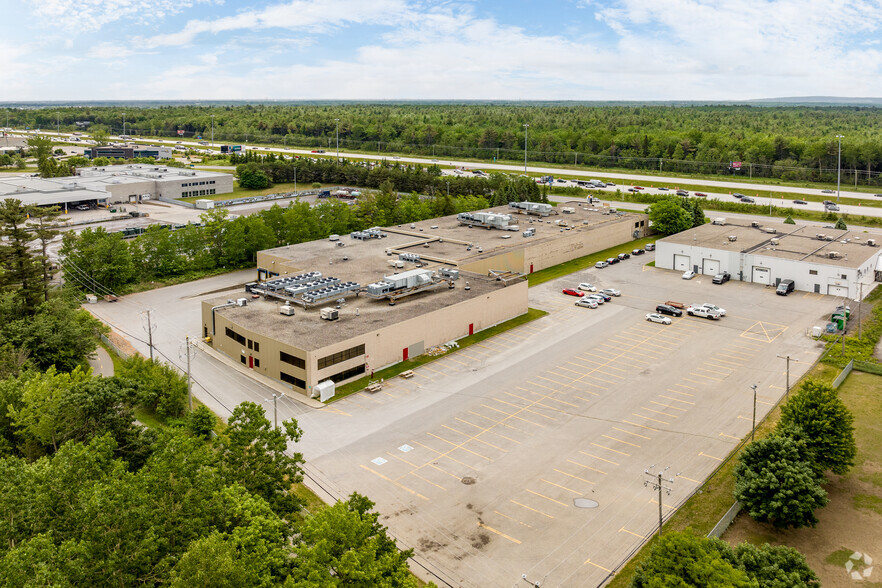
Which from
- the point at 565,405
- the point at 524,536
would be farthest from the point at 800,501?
the point at 565,405

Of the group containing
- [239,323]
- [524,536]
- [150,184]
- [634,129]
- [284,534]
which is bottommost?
[524,536]

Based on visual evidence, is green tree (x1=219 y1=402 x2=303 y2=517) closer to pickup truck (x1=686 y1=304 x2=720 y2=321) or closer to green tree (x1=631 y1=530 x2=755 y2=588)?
green tree (x1=631 y1=530 x2=755 y2=588)

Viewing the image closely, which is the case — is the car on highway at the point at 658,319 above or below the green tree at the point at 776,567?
above

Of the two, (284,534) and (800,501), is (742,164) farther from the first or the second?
(284,534)

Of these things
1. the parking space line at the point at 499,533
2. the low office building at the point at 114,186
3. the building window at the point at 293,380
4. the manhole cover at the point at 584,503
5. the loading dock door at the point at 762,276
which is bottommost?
the parking space line at the point at 499,533

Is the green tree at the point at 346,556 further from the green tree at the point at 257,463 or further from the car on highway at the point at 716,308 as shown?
the car on highway at the point at 716,308

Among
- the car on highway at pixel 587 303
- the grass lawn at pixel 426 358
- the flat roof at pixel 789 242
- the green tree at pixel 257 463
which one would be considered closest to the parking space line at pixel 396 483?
the green tree at pixel 257 463

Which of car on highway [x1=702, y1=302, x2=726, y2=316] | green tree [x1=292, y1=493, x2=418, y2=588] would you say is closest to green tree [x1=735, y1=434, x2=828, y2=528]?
green tree [x1=292, y1=493, x2=418, y2=588]
